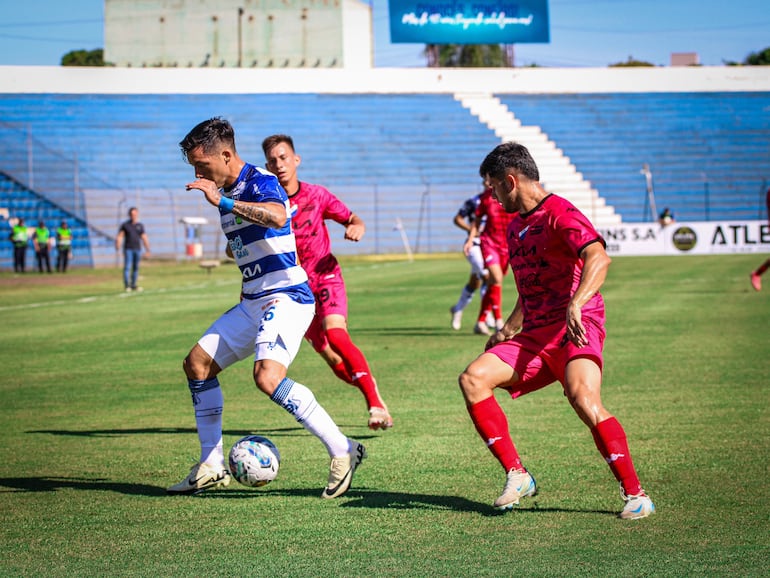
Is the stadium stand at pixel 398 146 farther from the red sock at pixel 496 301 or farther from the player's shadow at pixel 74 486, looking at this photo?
the player's shadow at pixel 74 486

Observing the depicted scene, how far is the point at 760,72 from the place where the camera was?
56.4 meters

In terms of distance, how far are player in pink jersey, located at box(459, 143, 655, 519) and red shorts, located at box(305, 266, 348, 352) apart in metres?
2.88

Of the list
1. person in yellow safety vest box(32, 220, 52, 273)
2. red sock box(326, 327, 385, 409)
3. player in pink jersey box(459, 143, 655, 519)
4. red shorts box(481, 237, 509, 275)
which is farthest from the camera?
person in yellow safety vest box(32, 220, 52, 273)

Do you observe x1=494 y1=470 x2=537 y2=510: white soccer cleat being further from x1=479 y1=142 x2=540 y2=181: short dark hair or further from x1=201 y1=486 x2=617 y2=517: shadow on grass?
x1=479 y1=142 x2=540 y2=181: short dark hair

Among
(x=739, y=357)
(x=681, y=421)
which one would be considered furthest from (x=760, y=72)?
(x=681, y=421)

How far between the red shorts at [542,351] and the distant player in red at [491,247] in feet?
32.9

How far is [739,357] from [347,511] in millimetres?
7878

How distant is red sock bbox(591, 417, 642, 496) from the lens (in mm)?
5496

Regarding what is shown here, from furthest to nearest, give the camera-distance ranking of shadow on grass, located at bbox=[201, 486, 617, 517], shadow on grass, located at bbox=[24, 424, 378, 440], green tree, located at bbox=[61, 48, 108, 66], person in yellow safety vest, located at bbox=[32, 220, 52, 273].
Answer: green tree, located at bbox=[61, 48, 108, 66]
person in yellow safety vest, located at bbox=[32, 220, 52, 273]
shadow on grass, located at bbox=[24, 424, 378, 440]
shadow on grass, located at bbox=[201, 486, 617, 517]

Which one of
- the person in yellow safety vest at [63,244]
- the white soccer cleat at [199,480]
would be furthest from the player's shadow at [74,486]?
the person in yellow safety vest at [63,244]

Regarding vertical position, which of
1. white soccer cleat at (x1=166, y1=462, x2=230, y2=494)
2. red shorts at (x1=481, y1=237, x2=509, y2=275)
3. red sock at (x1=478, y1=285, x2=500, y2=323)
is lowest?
white soccer cleat at (x1=166, y1=462, x2=230, y2=494)

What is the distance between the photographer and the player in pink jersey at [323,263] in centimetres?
845

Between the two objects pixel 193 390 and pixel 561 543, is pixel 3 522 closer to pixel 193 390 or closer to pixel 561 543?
pixel 193 390

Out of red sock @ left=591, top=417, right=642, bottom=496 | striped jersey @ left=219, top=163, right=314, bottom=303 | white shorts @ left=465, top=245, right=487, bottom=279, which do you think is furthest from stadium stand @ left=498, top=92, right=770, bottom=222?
red sock @ left=591, top=417, right=642, bottom=496
